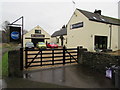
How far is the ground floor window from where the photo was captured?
42.7 feet

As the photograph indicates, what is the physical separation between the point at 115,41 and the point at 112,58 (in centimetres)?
1239

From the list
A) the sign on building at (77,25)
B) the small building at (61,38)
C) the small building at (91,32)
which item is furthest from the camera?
the small building at (61,38)

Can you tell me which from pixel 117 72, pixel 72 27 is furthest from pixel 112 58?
pixel 72 27

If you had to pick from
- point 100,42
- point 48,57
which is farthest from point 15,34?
point 100,42

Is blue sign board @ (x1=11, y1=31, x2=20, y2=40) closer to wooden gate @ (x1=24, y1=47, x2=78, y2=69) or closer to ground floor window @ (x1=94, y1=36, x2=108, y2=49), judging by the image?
wooden gate @ (x1=24, y1=47, x2=78, y2=69)

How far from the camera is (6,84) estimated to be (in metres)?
3.65

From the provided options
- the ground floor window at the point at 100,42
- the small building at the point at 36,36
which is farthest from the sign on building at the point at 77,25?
the small building at the point at 36,36

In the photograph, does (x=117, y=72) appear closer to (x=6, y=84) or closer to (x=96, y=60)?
(x=96, y=60)

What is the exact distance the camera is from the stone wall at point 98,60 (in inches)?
193

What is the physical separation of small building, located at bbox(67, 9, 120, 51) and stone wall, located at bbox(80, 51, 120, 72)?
609 centimetres

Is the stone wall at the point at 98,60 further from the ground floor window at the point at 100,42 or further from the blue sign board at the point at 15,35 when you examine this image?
the ground floor window at the point at 100,42

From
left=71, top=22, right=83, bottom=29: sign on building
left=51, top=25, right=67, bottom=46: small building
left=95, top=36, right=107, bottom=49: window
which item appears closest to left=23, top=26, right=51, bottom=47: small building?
left=51, top=25, right=67, bottom=46: small building

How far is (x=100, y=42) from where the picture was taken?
1346 cm

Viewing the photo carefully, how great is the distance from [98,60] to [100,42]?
8752 mm
